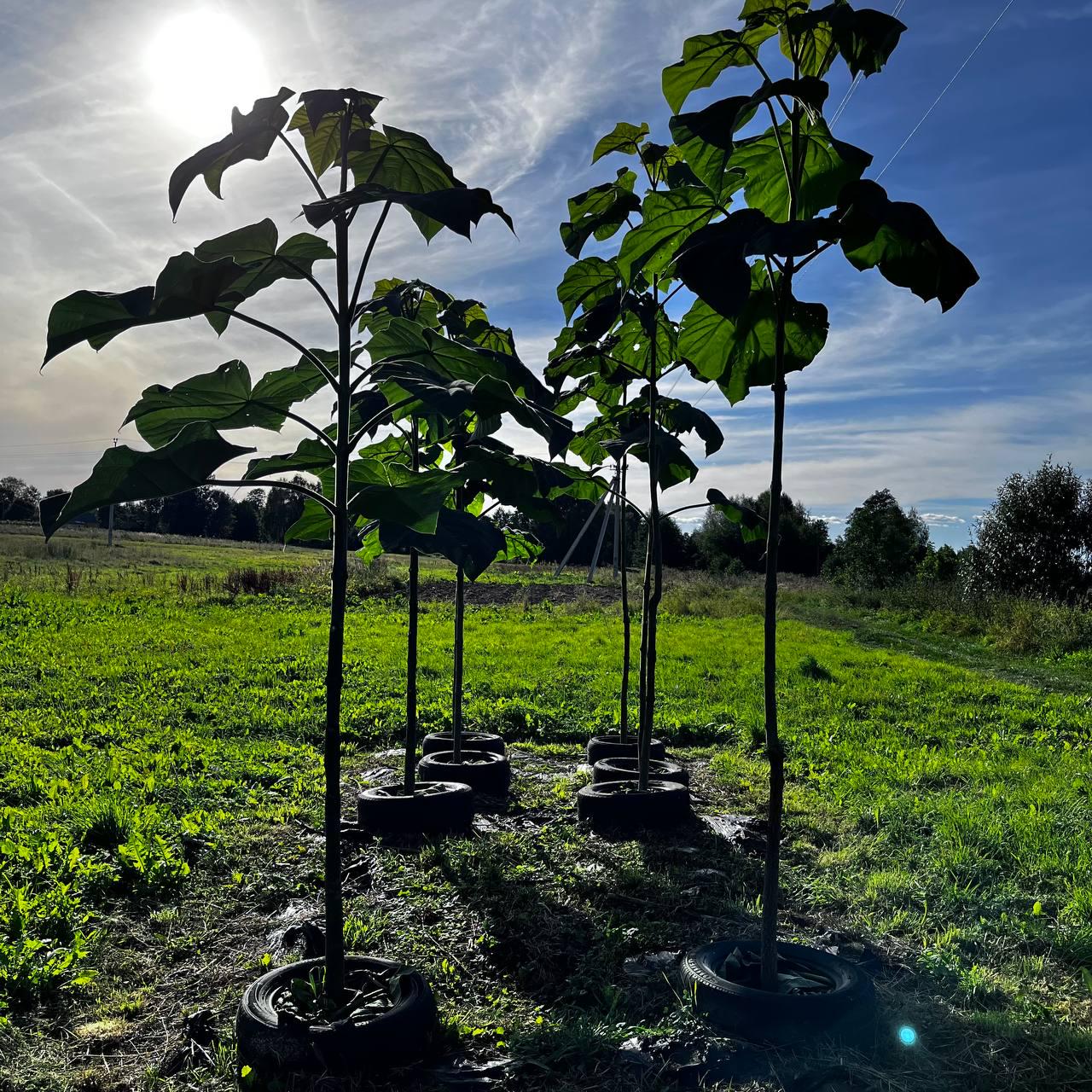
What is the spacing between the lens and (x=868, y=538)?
3222cm

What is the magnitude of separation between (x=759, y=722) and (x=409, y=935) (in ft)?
13.3

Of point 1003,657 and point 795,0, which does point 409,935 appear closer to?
point 795,0

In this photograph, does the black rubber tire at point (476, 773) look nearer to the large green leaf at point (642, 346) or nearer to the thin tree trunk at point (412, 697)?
the thin tree trunk at point (412, 697)

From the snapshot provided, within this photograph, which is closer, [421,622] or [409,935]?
[409,935]

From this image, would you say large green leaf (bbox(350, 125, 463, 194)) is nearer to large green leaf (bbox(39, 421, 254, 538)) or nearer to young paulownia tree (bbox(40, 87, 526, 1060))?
young paulownia tree (bbox(40, 87, 526, 1060))

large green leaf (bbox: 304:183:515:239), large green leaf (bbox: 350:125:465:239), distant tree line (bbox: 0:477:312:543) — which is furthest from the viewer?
distant tree line (bbox: 0:477:312:543)

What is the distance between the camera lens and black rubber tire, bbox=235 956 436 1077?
1.87 m

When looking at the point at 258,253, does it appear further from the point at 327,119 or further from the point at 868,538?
the point at 868,538

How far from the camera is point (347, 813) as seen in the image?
Answer: 13.5 feet

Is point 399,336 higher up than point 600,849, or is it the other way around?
point 399,336

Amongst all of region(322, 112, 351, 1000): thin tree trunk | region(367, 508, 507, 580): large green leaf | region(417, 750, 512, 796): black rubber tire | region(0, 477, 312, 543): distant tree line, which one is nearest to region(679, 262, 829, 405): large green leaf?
region(367, 508, 507, 580): large green leaf

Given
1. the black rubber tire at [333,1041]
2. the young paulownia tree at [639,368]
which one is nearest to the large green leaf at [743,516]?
the young paulownia tree at [639,368]

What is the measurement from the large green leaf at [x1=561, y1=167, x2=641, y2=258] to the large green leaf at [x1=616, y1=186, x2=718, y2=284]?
1.26 metres

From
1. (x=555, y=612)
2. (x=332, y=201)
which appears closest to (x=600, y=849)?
(x=332, y=201)
